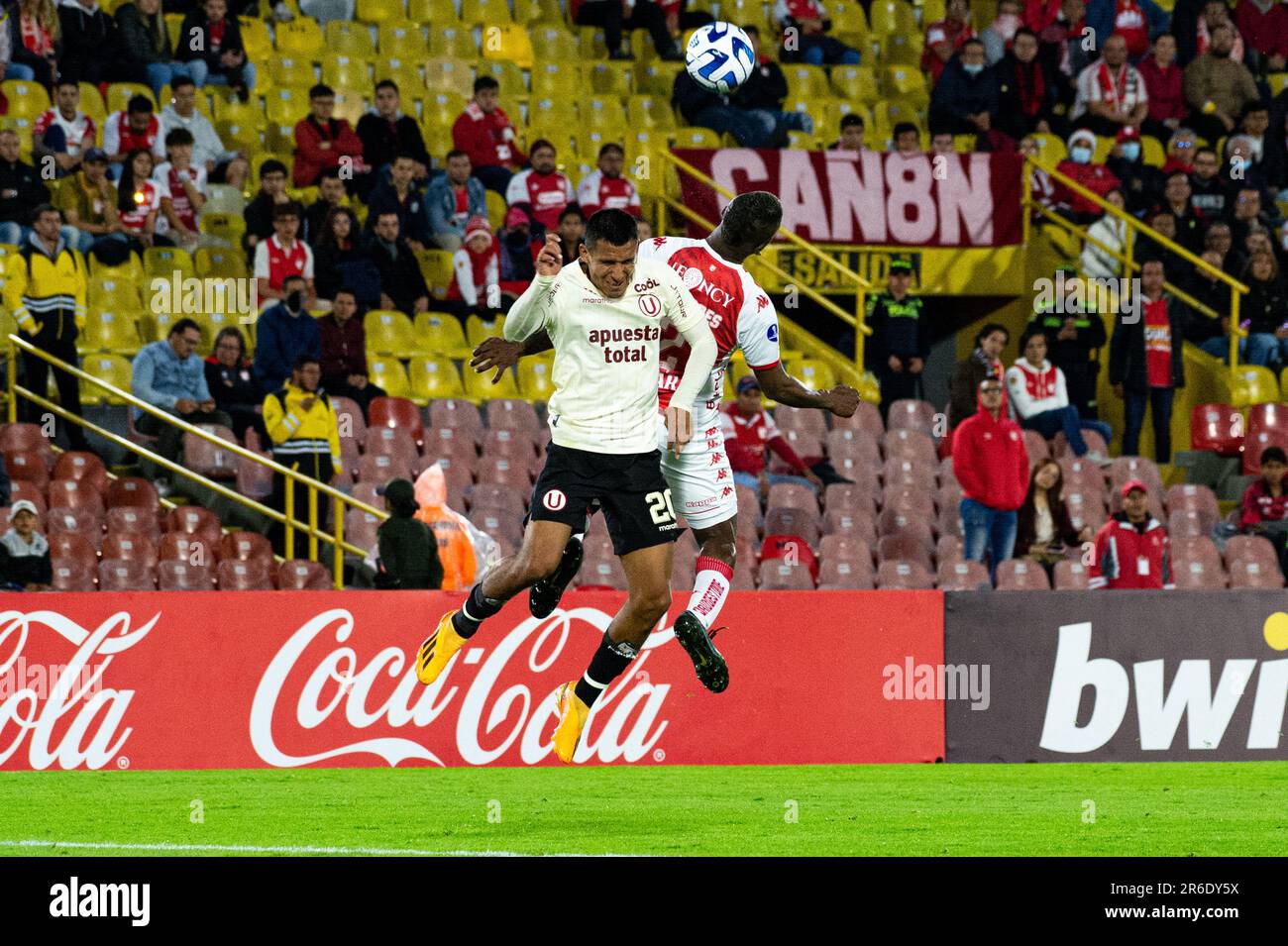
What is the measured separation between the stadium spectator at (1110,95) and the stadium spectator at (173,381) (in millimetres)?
10316

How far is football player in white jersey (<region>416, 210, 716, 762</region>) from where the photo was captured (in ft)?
32.6

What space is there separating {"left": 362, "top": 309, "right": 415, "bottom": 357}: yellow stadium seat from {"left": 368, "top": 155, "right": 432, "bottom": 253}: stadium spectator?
68cm

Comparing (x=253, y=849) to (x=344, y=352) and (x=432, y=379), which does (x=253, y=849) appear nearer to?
(x=344, y=352)

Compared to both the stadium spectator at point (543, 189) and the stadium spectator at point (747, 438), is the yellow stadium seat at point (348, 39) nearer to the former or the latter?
the stadium spectator at point (543, 189)

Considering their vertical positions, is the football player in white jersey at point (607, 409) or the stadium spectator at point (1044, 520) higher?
the football player in white jersey at point (607, 409)

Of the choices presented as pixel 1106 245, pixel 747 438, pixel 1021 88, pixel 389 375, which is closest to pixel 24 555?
pixel 389 375

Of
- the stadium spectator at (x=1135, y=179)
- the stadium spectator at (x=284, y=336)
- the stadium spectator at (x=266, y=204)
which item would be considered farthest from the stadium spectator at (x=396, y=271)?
the stadium spectator at (x=1135, y=179)

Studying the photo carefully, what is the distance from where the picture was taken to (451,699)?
13664mm

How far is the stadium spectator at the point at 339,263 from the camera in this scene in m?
18.4

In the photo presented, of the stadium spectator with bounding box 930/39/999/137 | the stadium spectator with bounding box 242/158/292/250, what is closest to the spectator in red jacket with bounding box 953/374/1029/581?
the stadium spectator with bounding box 930/39/999/137

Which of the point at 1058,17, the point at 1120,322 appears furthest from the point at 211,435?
the point at 1058,17

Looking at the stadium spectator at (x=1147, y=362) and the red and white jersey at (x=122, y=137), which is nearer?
the red and white jersey at (x=122, y=137)

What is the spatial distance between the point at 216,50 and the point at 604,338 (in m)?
11.8

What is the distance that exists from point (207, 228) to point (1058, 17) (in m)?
9.83
